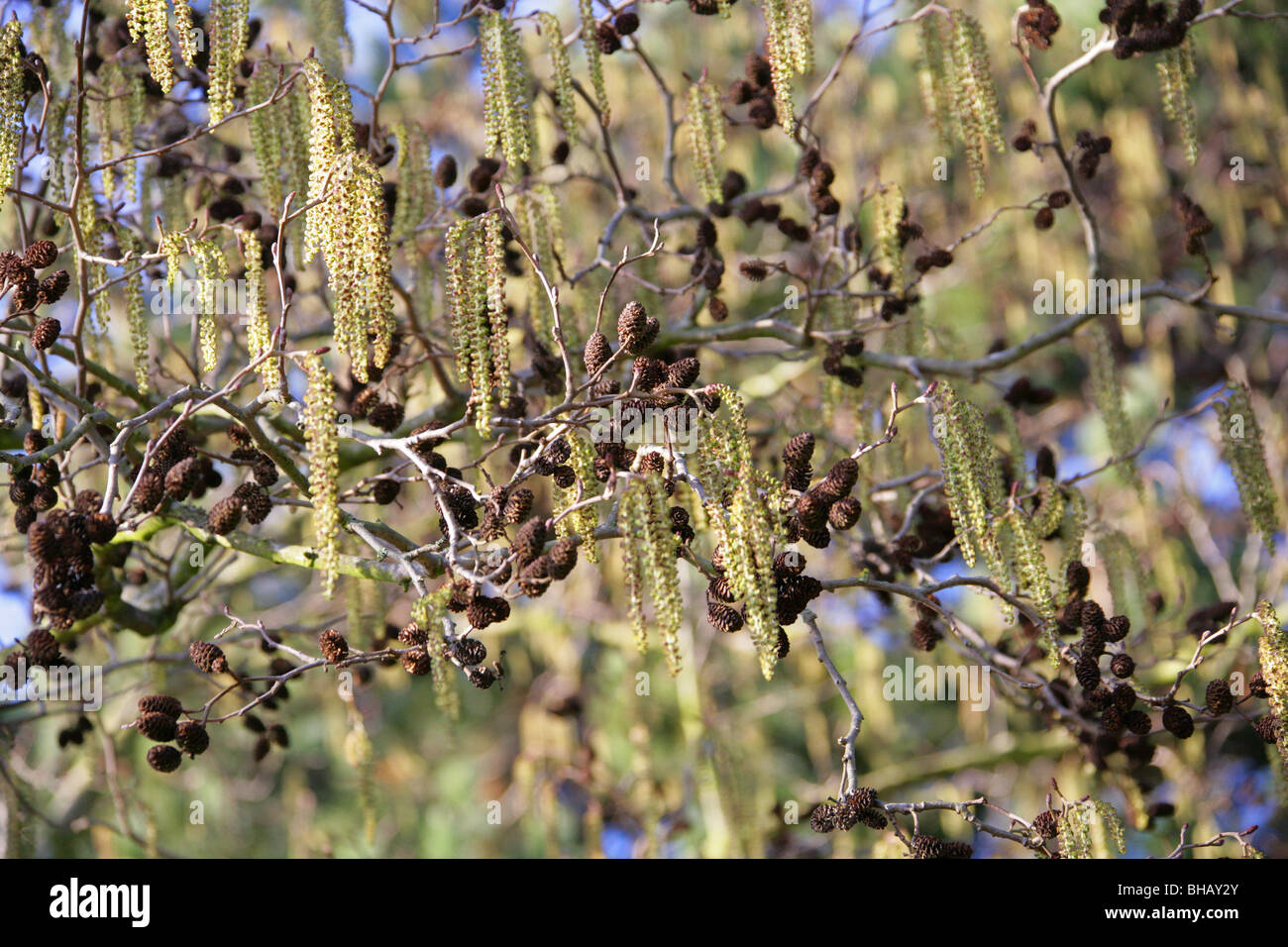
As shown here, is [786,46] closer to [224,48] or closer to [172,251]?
[224,48]

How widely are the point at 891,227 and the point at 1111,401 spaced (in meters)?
Result: 1.09

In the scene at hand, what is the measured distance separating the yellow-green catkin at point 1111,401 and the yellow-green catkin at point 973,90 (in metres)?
0.90

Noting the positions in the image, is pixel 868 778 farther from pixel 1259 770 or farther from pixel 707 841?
pixel 1259 770

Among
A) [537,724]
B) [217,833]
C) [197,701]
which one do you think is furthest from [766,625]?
[217,833]

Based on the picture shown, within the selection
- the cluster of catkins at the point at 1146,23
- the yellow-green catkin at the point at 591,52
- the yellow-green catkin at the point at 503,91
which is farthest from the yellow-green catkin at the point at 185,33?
the cluster of catkins at the point at 1146,23

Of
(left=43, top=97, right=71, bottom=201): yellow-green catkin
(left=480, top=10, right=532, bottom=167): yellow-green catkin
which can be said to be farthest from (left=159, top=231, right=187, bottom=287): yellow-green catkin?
(left=480, top=10, right=532, bottom=167): yellow-green catkin

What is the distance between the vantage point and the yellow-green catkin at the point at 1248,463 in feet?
13.0

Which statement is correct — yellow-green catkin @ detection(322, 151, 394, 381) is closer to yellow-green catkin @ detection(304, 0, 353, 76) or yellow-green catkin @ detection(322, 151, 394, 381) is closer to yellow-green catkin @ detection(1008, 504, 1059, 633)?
yellow-green catkin @ detection(304, 0, 353, 76)

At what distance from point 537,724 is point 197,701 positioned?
102 inches

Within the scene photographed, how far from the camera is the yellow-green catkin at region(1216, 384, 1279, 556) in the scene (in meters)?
3.96

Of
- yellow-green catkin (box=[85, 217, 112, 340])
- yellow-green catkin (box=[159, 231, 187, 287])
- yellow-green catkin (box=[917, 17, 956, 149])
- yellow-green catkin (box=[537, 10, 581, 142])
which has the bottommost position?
yellow-green catkin (box=[159, 231, 187, 287])

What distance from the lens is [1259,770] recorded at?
9.19 metres

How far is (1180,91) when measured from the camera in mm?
4137

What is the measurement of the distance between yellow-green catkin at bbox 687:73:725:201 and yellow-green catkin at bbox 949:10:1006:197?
0.84 meters
